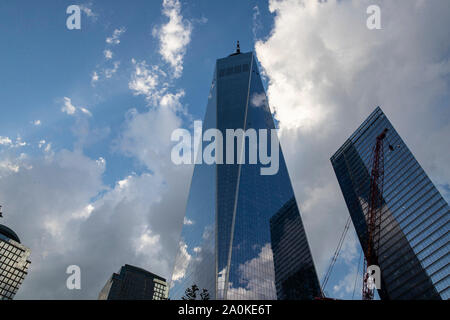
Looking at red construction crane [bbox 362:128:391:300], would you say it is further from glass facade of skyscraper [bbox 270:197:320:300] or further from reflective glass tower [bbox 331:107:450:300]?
glass facade of skyscraper [bbox 270:197:320:300]

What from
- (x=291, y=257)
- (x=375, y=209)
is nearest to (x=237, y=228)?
(x=291, y=257)

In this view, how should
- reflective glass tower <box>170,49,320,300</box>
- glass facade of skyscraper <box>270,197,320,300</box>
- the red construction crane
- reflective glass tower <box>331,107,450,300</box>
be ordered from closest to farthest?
reflective glass tower <box>331,107,450,300</box> → reflective glass tower <box>170,49,320,300</box> → the red construction crane → glass facade of skyscraper <box>270,197,320,300</box>

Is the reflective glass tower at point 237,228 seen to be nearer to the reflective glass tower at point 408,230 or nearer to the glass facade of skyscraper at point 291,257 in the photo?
the glass facade of skyscraper at point 291,257

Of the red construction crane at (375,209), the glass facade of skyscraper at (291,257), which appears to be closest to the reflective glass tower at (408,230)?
the red construction crane at (375,209)

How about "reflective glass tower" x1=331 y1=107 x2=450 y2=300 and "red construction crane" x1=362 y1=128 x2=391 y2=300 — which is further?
"red construction crane" x1=362 y1=128 x2=391 y2=300

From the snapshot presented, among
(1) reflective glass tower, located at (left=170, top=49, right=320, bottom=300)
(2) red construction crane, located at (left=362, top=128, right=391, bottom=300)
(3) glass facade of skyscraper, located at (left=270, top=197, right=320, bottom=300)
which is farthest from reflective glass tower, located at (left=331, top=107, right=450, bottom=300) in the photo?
(1) reflective glass tower, located at (left=170, top=49, right=320, bottom=300)

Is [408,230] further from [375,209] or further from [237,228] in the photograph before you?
[237,228]

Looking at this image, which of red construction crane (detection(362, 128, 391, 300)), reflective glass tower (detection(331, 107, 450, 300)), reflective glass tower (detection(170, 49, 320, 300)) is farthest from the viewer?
red construction crane (detection(362, 128, 391, 300))
